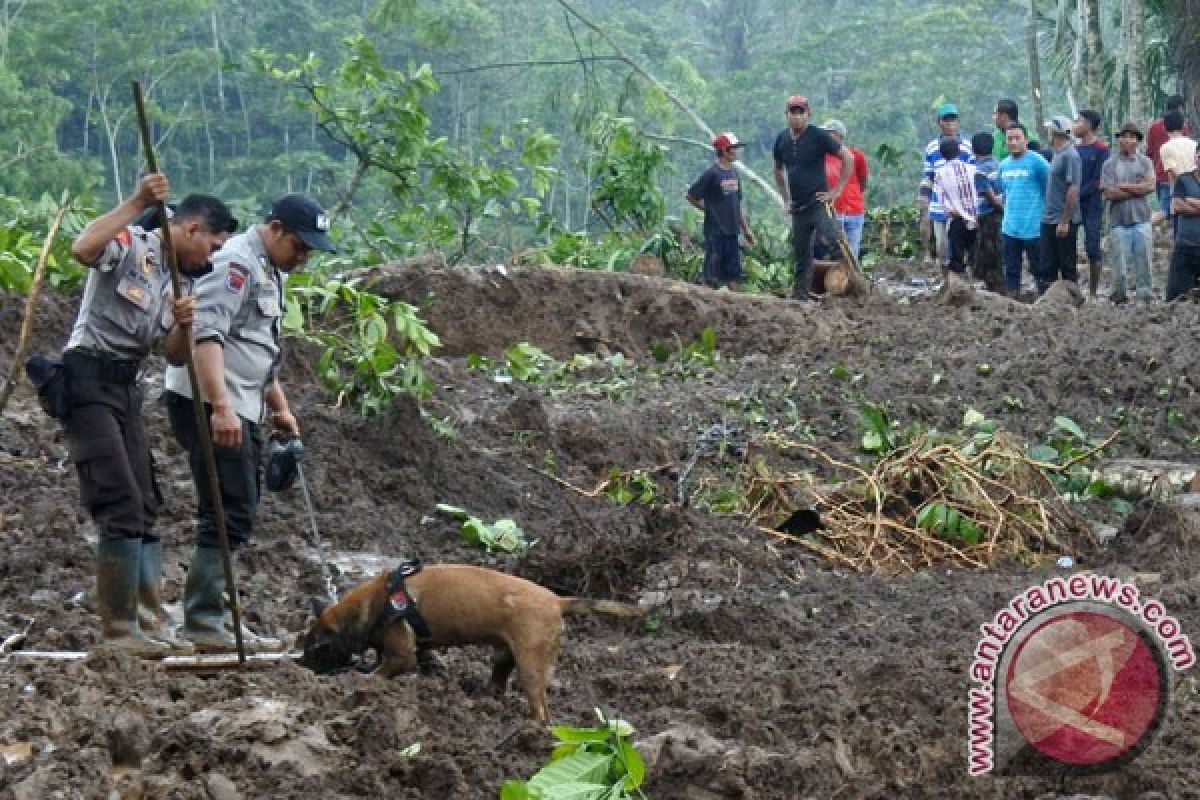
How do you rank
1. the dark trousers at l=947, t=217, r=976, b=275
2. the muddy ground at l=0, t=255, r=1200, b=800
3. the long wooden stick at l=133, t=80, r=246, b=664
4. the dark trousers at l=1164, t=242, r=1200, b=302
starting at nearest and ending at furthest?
the muddy ground at l=0, t=255, r=1200, b=800
the long wooden stick at l=133, t=80, r=246, b=664
the dark trousers at l=1164, t=242, r=1200, b=302
the dark trousers at l=947, t=217, r=976, b=275

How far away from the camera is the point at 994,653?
6508 millimetres

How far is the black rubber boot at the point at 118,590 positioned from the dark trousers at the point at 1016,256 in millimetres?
12897

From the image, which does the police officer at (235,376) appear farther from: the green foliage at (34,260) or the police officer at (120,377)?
the green foliage at (34,260)

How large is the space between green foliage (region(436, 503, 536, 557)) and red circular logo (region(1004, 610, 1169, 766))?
14.3 feet

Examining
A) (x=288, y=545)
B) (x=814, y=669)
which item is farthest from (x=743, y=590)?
(x=288, y=545)

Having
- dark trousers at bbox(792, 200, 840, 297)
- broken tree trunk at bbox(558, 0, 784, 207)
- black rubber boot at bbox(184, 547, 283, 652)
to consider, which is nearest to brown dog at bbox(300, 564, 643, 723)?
black rubber boot at bbox(184, 547, 283, 652)

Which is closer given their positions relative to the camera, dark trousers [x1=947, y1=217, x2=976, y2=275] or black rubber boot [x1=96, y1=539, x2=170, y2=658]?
black rubber boot [x1=96, y1=539, x2=170, y2=658]

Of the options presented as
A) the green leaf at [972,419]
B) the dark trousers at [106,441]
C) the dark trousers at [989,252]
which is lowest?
the dark trousers at [989,252]

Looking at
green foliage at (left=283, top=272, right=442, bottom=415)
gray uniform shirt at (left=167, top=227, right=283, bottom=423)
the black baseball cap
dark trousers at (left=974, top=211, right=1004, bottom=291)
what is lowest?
dark trousers at (left=974, top=211, right=1004, bottom=291)

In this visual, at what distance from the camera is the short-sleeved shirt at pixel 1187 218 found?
17.0m

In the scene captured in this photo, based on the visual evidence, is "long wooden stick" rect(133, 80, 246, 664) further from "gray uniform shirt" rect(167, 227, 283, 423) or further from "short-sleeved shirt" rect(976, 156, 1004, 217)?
"short-sleeved shirt" rect(976, 156, 1004, 217)

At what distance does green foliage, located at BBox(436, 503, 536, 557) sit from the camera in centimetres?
1030

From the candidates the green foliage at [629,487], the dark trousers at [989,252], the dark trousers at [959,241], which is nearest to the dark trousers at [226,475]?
the green foliage at [629,487]

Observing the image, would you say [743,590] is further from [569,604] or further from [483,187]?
[483,187]
